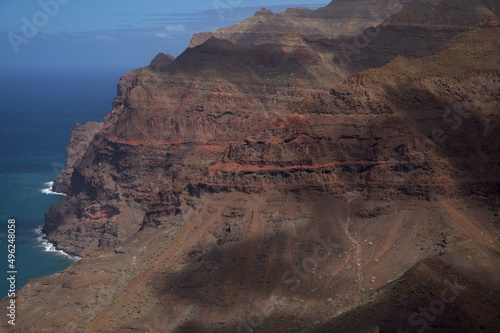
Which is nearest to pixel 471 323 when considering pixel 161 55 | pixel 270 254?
pixel 270 254

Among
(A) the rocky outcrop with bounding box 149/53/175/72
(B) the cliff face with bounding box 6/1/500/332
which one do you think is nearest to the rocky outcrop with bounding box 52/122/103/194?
(A) the rocky outcrop with bounding box 149/53/175/72

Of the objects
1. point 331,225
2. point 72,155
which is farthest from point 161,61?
point 331,225

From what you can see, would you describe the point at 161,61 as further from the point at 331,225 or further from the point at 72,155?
the point at 331,225

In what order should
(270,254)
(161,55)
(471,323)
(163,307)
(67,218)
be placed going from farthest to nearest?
(161,55)
(67,218)
(270,254)
(163,307)
(471,323)

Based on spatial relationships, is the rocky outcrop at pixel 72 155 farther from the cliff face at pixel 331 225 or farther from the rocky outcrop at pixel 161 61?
the cliff face at pixel 331 225

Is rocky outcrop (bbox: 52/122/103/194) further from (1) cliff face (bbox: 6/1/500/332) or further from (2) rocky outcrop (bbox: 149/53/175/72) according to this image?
(1) cliff face (bbox: 6/1/500/332)

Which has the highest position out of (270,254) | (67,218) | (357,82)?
(357,82)

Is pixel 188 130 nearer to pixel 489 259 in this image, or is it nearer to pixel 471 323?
pixel 489 259

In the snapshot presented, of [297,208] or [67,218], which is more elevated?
[297,208]
